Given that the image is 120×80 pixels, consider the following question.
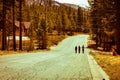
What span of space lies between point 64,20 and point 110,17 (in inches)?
5729

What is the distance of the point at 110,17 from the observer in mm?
49750

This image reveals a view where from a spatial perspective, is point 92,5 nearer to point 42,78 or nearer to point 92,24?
point 92,24

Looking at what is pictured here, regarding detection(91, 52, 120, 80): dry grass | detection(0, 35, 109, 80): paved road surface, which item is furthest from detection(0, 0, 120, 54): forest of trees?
detection(0, 35, 109, 80): paved road surface

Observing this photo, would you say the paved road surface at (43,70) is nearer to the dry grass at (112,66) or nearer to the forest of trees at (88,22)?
the dry grass at (112,66)

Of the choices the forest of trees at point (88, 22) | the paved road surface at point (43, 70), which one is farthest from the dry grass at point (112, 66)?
the forest of trees at point (88, 22)

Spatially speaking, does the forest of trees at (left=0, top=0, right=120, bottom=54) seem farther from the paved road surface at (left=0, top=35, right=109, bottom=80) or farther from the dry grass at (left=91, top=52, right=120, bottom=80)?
the paved road surface at (left=0, top=35, right=109, bottom=80)

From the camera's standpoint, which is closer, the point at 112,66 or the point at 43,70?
the point at 43,70

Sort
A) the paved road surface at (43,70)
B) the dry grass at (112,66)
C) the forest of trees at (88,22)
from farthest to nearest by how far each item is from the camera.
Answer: the forest of trees at (88,22)
the paved road surface at (43,70)
the dry grass at (112,66)

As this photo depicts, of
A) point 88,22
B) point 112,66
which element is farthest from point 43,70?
point 88,22

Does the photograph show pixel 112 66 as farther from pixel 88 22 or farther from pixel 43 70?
pixel 88 22

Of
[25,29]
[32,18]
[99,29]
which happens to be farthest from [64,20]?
[99,29]

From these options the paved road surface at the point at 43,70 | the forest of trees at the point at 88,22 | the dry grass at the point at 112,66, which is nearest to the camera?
the dry grass at the point at 112,66

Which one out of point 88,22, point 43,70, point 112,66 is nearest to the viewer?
point 43,70

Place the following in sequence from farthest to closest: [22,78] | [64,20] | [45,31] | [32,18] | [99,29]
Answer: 1. [64,20]
2. [32,18]
3. [45,31]
4. [99,29]
5. [22,78]
